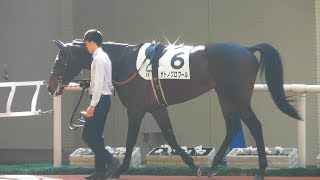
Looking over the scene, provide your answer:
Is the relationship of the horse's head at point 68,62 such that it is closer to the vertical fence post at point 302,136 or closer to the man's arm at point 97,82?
the man's arm at point 97,82

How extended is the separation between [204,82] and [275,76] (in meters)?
0.84

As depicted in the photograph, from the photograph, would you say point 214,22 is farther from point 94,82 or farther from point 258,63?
point 94,82

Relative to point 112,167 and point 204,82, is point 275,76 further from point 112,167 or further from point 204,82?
point 112,167

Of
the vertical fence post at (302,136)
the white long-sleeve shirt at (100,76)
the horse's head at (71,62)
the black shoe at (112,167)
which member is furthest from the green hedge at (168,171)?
the white long-sleeve shirt at (100,76)

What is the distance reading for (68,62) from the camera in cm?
945

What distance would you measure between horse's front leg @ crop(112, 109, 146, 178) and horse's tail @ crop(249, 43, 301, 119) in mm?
1564

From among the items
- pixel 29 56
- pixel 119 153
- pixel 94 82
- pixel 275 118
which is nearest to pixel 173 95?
pixel 94 82

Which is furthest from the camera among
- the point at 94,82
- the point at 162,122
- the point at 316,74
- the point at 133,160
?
the point at 316,74

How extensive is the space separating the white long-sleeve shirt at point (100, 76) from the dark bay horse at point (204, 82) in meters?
0.38

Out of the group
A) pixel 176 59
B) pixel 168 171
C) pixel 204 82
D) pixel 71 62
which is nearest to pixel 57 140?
pixel 168 171

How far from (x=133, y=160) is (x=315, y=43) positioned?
11.9ft

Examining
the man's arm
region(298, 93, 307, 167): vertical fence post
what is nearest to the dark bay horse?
the man's arm

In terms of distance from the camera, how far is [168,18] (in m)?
12.8

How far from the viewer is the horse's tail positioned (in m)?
9.16
